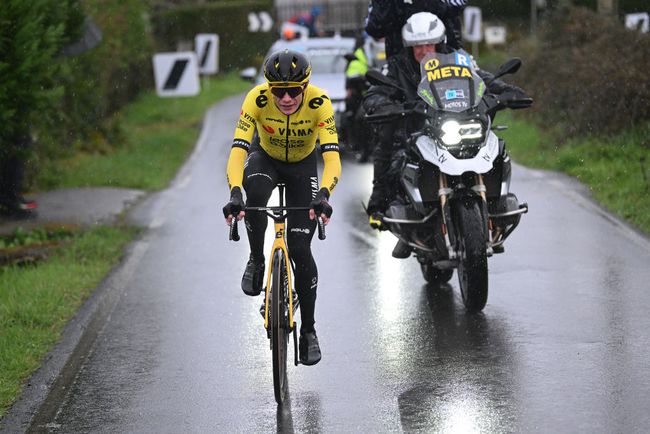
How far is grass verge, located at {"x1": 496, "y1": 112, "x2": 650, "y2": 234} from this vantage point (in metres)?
13.8

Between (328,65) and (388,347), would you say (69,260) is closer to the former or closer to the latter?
(388,347)

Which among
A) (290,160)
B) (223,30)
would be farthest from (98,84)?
(223,30)

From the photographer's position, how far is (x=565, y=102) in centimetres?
2050

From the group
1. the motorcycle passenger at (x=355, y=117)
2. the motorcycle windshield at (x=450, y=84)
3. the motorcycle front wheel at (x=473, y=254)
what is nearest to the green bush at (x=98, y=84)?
the motorcycle passenger at (x=355, y=117)

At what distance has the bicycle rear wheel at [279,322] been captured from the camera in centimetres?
723

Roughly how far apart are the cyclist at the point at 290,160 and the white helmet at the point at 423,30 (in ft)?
7.29

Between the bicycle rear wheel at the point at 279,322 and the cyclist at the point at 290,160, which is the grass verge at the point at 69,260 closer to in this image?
the bicycle rear wheel at the point at 279,322

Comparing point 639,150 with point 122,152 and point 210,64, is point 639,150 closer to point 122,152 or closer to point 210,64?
point 122,152

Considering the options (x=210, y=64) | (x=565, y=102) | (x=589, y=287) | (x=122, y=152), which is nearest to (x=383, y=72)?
(x=589, y=287)

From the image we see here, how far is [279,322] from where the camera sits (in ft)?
24.2

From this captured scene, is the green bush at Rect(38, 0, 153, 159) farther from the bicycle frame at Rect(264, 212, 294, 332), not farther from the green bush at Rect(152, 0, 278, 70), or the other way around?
the green bush at Rect(152, 0, 278, 70)

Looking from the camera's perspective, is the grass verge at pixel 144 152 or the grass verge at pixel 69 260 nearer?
the grass verge at pixel 69 260

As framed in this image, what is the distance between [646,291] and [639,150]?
282 inches

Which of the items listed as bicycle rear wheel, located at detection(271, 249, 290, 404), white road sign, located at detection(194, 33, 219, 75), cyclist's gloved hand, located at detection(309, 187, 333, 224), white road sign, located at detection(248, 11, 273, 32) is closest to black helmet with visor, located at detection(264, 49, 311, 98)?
cyclist's gloved hand, located at detection(309, 187, 333, 224)
